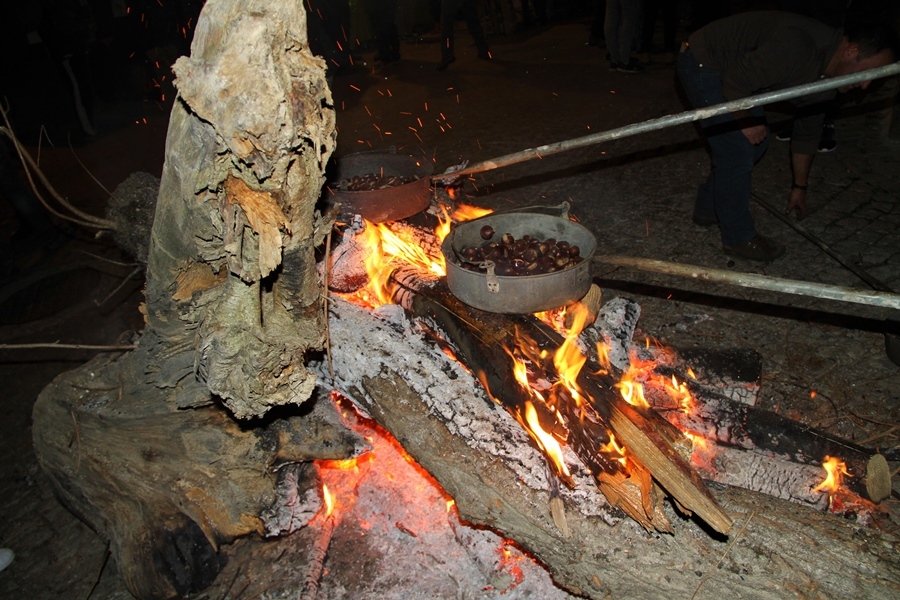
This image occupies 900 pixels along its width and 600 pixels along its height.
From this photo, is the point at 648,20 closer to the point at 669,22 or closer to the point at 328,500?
the point at 669,22

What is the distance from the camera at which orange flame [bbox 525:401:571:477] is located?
2561mm

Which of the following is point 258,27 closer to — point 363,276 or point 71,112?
point 363,276

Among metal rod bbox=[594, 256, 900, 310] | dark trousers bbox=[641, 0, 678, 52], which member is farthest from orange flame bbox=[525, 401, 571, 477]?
dark trousers bbox=[641, 0, 678, 52]

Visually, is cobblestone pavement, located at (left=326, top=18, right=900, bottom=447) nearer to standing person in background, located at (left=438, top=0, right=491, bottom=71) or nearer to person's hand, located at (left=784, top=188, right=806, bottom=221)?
person's hand, located at (left=784, top=188, right=806, bottom=221)

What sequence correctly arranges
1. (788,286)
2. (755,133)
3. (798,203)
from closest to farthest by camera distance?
(788,286)
(755,133)
(798,203)

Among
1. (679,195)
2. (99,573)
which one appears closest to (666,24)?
(679,195)

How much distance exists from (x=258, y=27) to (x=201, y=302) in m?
1.08

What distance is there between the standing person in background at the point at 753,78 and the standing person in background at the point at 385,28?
378 inches

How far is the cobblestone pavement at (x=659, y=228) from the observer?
3.54m

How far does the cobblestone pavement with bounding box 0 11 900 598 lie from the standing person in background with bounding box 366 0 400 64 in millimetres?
2889

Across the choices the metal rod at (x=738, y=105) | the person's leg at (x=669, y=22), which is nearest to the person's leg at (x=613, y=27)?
the person's leg at (x=669, y=22)

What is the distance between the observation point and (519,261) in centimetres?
303

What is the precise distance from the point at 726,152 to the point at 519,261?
9.22ft

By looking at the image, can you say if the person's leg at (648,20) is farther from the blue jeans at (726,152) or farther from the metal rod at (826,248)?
the blue jeans at (726,152)
